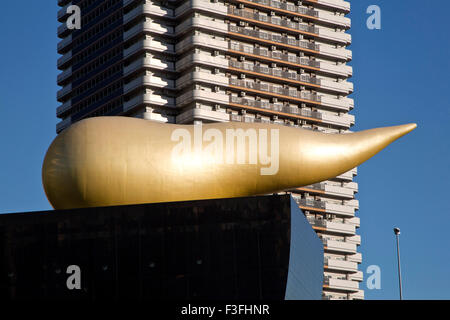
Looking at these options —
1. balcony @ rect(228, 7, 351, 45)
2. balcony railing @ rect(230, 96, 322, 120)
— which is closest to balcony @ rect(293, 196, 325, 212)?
balcony railing @ rect(230, 96, 322, 120)

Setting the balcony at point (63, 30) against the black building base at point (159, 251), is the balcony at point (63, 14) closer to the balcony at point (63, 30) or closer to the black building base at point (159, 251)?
the balcony at point (63, 30)

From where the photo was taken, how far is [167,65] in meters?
99.1

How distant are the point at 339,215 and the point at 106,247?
7616 cm

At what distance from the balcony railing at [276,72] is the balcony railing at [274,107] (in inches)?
148

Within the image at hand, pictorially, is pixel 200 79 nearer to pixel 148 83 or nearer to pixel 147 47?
pixel 148 83

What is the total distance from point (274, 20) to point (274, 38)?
2.46m

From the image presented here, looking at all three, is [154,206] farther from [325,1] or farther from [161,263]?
[325,1]

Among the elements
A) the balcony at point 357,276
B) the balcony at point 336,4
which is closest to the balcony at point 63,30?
the balcony at point 336,4

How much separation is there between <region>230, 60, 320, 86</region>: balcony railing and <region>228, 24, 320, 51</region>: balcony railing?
3.80 meters

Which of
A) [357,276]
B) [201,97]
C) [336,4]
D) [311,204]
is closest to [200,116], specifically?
[201,97]

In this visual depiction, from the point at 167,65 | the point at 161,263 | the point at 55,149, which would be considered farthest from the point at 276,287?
the point at 167,65
